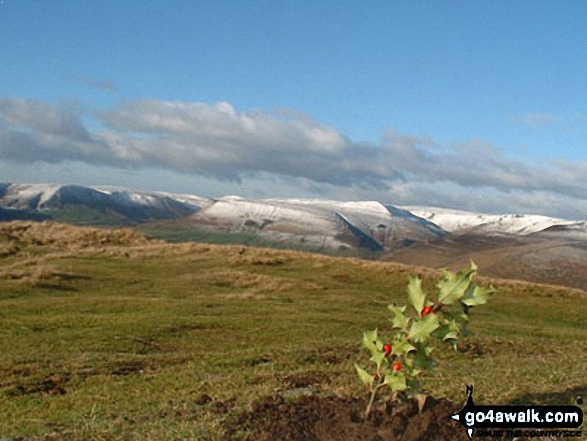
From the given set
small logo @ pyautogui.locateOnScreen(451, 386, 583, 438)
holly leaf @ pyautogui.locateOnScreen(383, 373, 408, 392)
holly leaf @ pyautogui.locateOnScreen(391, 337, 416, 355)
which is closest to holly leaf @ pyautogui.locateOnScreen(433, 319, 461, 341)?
holly leaf @ pyautogui.locateOnScreen(391, 337, 416, 355)

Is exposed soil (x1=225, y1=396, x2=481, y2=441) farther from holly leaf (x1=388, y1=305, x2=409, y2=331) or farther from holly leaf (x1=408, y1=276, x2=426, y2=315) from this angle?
holly leaf (x1=408, y1=276, x2=426, y2=315)

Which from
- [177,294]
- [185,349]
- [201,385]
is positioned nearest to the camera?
[201,385]

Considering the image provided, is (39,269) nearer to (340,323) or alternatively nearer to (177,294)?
(177,294)

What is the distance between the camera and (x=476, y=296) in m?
8.46

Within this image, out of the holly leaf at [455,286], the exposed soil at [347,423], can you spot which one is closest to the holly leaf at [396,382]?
the exposed soil at [347,423]

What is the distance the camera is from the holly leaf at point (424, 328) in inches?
332

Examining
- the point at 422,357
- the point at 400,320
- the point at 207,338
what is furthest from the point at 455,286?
the point at 207,338

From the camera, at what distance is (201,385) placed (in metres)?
14.4

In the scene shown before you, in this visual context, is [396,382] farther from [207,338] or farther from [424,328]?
[207,338]

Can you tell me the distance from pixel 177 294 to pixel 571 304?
2728 cm

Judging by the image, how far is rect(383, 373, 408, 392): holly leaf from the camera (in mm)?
8469

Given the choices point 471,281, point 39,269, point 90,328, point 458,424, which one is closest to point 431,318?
point 471,281

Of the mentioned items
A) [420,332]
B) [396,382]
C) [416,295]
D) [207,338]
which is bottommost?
[207,338]

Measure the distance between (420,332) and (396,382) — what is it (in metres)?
0.70
